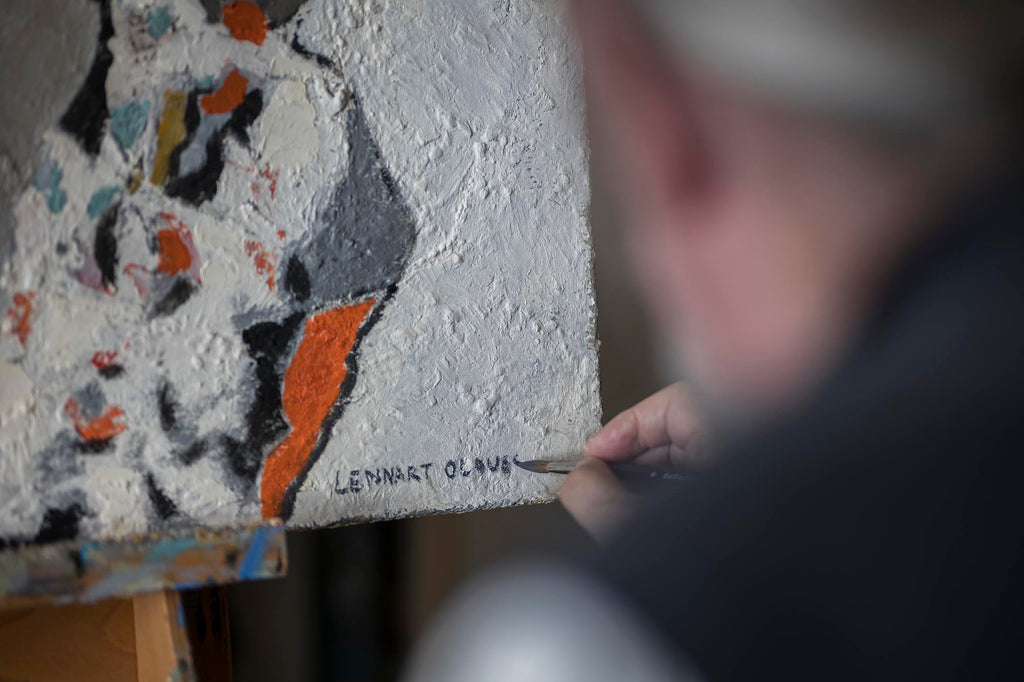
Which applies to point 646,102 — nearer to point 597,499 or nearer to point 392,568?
point 597,499

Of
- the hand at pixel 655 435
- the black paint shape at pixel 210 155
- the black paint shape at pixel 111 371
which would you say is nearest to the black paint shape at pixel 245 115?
the black paint shape at pixel 210 155

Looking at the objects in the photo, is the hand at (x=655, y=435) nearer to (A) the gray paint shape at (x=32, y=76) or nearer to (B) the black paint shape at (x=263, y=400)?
(B) the black paint shape at (x=263, y=400)

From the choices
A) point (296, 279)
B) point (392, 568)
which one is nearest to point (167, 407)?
point (296, 279)

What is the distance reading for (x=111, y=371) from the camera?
554mm

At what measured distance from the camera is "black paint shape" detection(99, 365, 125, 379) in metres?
0.55

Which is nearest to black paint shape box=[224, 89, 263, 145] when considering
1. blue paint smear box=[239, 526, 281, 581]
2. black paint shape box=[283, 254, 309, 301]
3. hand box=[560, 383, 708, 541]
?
black paint shape box=[283, 254, 309, 301]

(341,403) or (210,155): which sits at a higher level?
(210,155)

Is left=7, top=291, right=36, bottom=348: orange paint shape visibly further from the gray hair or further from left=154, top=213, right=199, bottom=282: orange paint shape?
A: the gray hair

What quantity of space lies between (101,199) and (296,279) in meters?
0.15

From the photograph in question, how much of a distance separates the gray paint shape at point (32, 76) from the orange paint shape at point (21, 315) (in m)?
0.03

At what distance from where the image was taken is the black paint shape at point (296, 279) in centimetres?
61

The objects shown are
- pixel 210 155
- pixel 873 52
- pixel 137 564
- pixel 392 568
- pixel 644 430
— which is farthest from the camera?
pixel 392 568

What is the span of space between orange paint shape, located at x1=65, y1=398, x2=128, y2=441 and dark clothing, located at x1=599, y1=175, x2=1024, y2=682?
46 cm

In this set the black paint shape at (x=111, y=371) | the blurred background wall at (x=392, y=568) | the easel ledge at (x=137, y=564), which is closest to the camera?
the easel ledge at (x=137, y=564)
